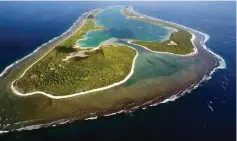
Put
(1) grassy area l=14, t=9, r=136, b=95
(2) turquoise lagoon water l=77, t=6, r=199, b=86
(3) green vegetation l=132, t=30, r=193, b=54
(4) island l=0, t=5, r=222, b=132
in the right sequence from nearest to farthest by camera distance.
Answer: (4) island l=0, t=5, r=222, b=132 < (1) grassy area l=14, t=9, r=136, b=95 < (2) turquoise lagoon water l=77, t=6, r=199, b=86 < (3) green vegetation l=132, t=30, r=193, b=54

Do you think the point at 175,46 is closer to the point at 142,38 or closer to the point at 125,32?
the point at 142,38

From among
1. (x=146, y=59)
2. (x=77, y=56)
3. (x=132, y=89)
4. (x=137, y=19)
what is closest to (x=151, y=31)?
(x=137, y=19)

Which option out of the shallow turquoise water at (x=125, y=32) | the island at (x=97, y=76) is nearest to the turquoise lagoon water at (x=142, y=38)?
the shallow turquoise water at (x=125, y=32)

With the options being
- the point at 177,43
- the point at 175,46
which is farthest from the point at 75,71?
the point at 177,43

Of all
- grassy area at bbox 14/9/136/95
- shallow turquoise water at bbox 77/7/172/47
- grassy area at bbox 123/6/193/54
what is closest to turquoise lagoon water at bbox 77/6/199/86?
shallow turquoise water at bbox 77/7/172/47

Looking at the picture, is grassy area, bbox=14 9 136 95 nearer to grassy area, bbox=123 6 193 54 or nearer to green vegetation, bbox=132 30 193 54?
green vegetation, bbox=132 30 193 54

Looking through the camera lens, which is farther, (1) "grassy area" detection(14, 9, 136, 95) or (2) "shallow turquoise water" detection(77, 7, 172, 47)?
(2) "shallow turquoise water" detection(77, 7, 172, 47)
